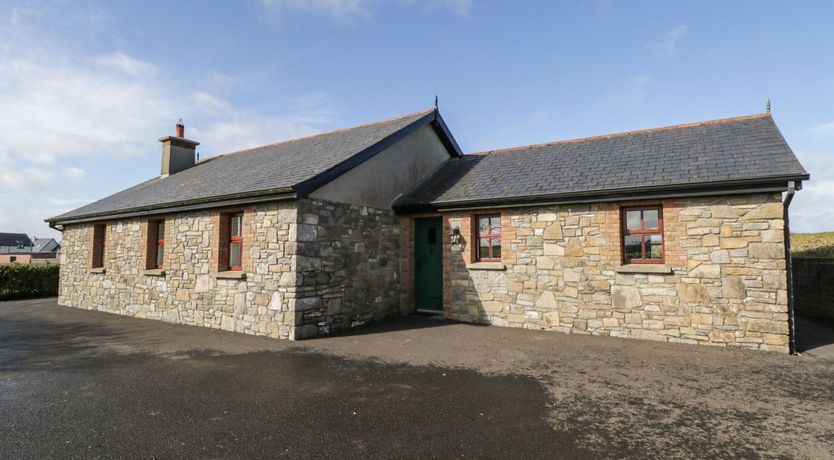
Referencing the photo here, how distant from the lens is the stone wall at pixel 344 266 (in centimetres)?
827

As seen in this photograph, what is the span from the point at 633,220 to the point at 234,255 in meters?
8.94

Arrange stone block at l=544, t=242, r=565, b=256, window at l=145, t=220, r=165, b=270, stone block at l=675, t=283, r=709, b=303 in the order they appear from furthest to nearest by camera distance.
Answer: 1. window at l=145, t=220, r=165, b=270
2. stone block at l=544, t=242, r=565, b=256
3. stone block at l=675, t=283, r=709, b=303

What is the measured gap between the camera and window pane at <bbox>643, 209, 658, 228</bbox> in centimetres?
823

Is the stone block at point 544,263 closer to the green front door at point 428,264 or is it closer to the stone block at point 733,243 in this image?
the green front door at point 428,264

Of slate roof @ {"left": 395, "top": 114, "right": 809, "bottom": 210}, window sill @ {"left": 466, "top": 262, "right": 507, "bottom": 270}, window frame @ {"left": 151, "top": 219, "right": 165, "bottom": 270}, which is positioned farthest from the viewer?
window frame @ {"left": 151, "top": 219, "right": 165, "bottom": 270}

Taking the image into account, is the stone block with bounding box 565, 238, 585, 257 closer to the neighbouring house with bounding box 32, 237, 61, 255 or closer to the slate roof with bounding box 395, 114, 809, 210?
the slate roof with bounding box 395, 114, 809, 210

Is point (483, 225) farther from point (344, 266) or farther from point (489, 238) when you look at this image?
point (344, 266)

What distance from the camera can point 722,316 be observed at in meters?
7.40

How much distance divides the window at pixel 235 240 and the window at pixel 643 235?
8.54 meters

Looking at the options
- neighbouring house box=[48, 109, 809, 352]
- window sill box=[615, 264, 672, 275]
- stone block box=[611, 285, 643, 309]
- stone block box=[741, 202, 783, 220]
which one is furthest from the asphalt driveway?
stone block box=[741, 202, 783, 220]

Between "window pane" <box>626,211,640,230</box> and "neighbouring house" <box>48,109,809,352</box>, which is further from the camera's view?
"window pane" <box>626,211,640,230</box>

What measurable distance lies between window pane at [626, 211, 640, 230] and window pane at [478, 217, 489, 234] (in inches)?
121

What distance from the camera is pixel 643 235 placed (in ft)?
27.1

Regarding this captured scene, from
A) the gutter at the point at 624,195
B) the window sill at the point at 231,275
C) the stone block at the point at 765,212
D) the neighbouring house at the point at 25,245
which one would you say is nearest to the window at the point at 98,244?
the window sill at the point at 231,275
